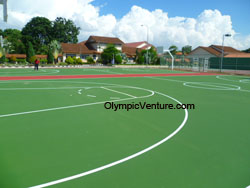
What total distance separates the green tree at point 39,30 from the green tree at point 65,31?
1.96 m

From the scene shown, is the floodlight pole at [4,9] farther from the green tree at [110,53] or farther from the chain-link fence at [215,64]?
the green tree at [110,53]

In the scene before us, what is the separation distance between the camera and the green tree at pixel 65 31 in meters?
72.3

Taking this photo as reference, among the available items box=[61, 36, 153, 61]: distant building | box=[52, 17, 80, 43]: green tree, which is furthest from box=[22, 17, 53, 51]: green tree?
box=[61, 36, 153, 61]: distant building

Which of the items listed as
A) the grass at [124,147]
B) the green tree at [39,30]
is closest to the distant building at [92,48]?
the green tree at [39,30]

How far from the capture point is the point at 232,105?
9.45 metres

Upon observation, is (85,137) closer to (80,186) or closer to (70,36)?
(80,186)

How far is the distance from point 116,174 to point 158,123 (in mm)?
3165

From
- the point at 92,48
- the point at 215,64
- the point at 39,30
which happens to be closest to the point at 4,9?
the point at 215,64

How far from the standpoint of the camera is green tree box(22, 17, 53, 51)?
68.3m

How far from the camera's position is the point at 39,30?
68.1 meters

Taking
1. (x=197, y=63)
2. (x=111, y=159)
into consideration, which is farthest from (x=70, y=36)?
(x=111, y=159)

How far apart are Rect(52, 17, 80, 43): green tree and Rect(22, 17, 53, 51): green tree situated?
77.2 inches

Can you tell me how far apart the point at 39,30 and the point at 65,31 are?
9523 millimetres

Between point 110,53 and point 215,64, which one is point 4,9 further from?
point 110,53
